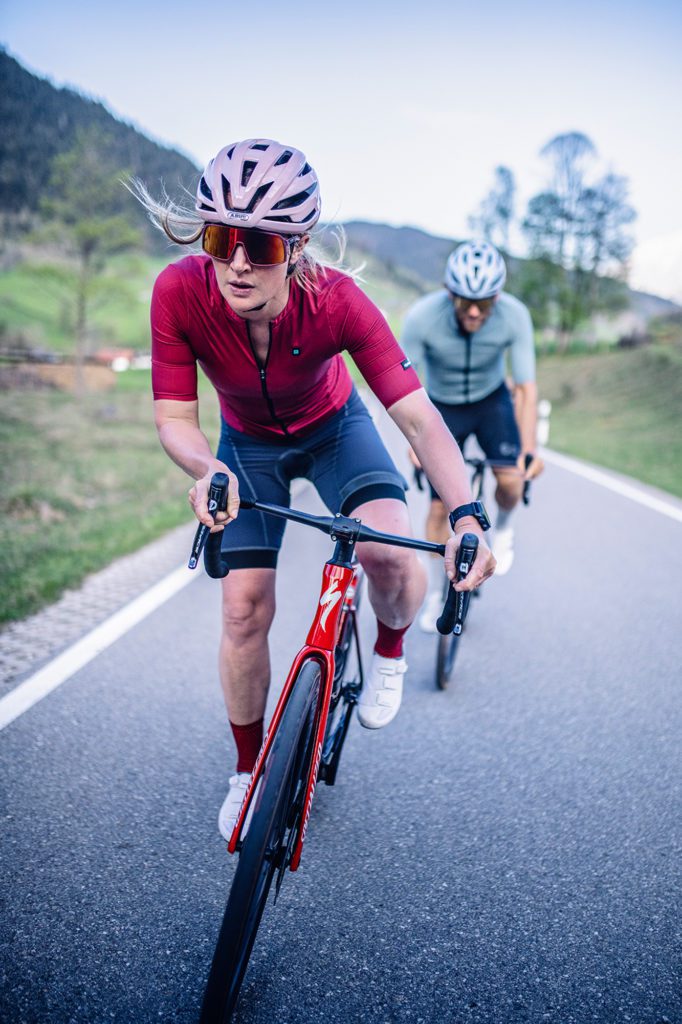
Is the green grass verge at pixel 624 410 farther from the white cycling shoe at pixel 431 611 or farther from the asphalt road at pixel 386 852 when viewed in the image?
the asphalt road at pixel 386 852

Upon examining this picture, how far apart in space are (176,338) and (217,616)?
9.18ft

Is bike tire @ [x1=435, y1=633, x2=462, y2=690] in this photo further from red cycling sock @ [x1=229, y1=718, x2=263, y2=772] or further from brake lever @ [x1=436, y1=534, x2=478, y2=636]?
brake lever @ [x1=436, y1=534, x2=478, y2=636]

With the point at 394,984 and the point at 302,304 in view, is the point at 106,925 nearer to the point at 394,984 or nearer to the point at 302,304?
the point at 394,984

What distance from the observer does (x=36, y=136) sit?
171 ft

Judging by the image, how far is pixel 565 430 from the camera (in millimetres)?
22469

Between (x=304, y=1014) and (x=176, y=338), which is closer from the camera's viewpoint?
(x=304, y=1014)

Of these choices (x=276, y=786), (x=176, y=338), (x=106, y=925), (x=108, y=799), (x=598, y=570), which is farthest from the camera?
(x=598, y=570)

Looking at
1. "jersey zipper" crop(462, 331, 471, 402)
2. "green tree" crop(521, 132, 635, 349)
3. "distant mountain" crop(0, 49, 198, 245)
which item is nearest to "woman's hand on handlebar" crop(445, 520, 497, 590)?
"jersey zipper" crop(462, 331, 471, 402)

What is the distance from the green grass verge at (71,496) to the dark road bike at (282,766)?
306cm

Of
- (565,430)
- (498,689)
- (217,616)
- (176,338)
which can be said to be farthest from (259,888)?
(565,430)

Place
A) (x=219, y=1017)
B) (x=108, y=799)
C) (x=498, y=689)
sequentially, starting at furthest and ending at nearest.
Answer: (x=498, y=689), (x=108, y=799), (x=219, y=1017)

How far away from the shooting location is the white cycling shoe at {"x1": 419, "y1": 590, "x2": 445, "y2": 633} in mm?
4965

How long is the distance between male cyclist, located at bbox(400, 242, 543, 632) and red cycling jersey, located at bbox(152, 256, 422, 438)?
2135mm

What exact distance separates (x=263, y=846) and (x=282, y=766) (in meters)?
0.20
